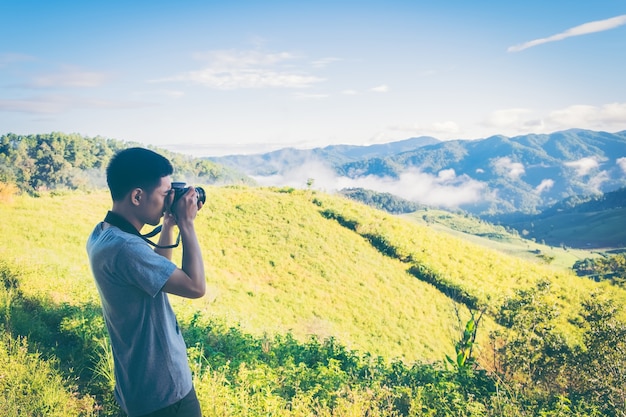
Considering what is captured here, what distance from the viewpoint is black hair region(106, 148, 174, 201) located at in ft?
6.27

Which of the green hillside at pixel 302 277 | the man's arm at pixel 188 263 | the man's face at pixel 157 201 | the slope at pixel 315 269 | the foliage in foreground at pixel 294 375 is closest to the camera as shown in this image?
the man's arm at pixel 188 263

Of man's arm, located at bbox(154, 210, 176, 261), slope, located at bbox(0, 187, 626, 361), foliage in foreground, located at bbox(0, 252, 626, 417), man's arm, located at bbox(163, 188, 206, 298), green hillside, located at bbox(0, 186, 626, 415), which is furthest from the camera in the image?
slope, located at bbox(0, 187, 626, 361)

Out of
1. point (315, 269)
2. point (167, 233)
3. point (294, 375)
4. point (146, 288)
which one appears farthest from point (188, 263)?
point (315, 269)

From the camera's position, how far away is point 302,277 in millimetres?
14953

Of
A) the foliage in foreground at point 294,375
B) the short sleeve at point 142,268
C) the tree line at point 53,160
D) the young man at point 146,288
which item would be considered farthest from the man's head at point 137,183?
the tree line at point 53,160

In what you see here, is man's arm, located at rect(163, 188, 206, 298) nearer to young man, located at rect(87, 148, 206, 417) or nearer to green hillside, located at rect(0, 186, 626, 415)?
young man, located at rect(87, 148, 206, 417)

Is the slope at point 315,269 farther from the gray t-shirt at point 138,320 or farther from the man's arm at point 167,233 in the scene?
the gray t-shirt at point 138,320

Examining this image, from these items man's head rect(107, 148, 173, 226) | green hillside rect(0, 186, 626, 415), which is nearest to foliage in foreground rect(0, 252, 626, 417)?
green hillside rect(0, 186, 626, 415)

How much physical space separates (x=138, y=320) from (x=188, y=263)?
0.37 meters

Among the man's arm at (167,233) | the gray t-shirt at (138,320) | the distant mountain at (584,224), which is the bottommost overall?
the distant mountain at (584,224)

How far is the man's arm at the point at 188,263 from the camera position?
1.87 m

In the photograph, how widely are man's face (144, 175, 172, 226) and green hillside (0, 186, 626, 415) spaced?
96.4 inches

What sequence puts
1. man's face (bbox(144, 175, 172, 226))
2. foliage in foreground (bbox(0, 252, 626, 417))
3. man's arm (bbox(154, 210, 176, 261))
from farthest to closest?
foliage in foreground (bbox(0, 252, 626, 417)) → man's arm (bbox(154, 210, 176, 261)) → man's face (bbox(144, 175, 172, 226))

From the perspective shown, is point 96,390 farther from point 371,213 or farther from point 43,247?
point 371,213
